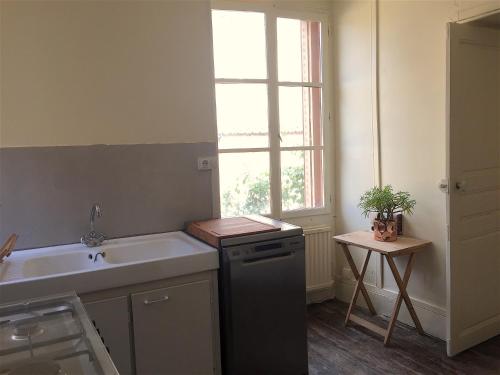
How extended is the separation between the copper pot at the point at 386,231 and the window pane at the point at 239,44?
1413 millimetres

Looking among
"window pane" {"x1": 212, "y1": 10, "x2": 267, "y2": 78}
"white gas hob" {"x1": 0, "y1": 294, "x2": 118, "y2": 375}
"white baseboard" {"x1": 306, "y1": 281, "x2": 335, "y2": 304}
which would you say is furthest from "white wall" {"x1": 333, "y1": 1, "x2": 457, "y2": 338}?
"white gas hob" {"x1": 0, "y1": 294, "x2": 118, "y2": 375}

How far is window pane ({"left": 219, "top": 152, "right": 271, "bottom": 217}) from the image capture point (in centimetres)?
320

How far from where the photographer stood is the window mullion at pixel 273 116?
3.26 m

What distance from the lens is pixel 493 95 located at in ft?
9.01

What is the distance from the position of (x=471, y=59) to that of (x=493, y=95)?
335 millimetres

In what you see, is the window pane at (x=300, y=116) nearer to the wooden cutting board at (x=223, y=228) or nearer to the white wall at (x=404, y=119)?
the white wall at (x=404, y=119)

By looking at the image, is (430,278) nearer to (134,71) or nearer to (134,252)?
(134,252)

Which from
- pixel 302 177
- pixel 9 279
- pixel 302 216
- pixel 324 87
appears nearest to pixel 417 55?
pixel 324 87

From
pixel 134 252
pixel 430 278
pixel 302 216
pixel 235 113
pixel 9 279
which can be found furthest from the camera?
pixel 302 216

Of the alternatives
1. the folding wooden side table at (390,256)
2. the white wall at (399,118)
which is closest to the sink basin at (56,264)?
the folding wooden side table at (390,256)

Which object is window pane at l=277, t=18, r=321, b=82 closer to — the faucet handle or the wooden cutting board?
the wooden cutting board

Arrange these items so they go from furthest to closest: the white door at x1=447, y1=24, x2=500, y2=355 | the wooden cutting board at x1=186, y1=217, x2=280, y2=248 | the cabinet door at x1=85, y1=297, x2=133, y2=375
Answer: the white door at x1=447, y1=24, x2=500, y2=355, the wooden cutting board at x1=186, y1=217, x2=280, y2=248, the cabinet door at x1=85, y1=297, x2=133, y2=375

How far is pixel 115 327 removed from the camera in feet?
6.66

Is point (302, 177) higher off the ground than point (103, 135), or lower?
lower
